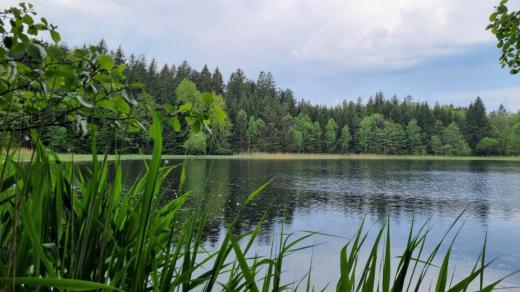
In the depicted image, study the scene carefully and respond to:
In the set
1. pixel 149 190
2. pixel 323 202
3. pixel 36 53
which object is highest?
pixel 36 53

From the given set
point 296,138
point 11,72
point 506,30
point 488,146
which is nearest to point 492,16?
point 506,30

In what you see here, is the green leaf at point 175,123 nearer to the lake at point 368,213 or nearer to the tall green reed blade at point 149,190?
the tall green reed blade at point 149,190

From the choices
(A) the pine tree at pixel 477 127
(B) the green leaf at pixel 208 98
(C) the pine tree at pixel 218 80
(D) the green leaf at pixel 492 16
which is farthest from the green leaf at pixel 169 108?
(A) the pine tree at pixel 477 127

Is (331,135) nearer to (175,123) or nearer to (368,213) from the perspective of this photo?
(368,213)

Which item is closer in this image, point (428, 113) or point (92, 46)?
point (92, 46)

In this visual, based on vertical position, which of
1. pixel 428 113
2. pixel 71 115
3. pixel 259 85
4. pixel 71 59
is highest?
pixel 259 85

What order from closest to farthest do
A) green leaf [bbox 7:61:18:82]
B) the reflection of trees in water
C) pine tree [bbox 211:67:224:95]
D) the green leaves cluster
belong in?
1. green leaf [bbox 7:61:18:82]
2. the green leaves cluster
3. the reflection of trees in water
4. pine tree [bbox 211:67:224:95]

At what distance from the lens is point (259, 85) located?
3969 inches

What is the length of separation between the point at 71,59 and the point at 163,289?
0.76m

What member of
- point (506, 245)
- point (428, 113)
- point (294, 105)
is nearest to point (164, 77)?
point (294, 105)

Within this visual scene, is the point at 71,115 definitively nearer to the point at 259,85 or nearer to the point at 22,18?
the point at 22,18

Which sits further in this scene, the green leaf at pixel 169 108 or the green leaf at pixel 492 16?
the green leaf at pixel 492 16

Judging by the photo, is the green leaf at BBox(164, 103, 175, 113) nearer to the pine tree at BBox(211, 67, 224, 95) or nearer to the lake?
the lake

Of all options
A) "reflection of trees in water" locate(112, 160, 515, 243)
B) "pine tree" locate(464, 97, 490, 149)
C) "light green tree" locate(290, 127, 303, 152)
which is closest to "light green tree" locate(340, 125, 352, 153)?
"light green tree" locate(290, 127, 303, 152)
